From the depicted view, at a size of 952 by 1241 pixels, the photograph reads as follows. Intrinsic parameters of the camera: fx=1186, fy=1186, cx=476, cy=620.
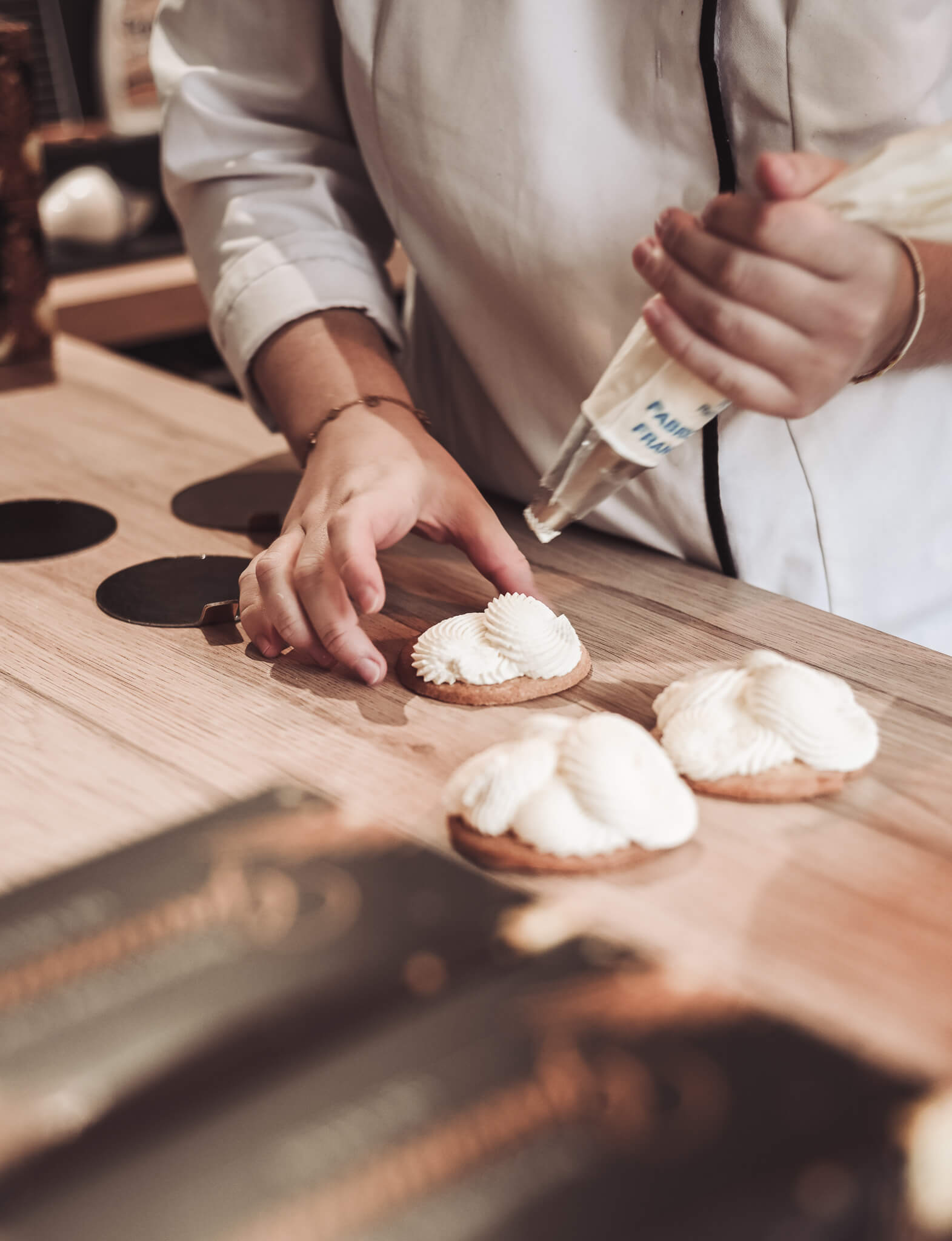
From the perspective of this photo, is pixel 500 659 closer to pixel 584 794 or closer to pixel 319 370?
pixel 584 794

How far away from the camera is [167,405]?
4.83ft

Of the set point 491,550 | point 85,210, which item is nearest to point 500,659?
point 491,550

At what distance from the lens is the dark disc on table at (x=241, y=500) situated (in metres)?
1.15

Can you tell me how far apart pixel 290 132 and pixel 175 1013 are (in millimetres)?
915

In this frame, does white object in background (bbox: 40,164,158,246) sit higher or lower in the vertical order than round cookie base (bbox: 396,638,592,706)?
higher

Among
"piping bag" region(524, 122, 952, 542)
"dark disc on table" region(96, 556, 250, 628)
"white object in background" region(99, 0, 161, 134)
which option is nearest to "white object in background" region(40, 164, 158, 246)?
"white object in background" region(99, 0, 161, 134)

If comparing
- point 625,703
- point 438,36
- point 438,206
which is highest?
point 438,36

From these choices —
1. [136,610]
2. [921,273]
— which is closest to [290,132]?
[136,610]

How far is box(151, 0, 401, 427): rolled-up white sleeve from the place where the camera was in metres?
1.11

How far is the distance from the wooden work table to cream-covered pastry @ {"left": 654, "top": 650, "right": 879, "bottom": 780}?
0.03m

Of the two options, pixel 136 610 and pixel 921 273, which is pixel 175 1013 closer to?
pixel 136 610

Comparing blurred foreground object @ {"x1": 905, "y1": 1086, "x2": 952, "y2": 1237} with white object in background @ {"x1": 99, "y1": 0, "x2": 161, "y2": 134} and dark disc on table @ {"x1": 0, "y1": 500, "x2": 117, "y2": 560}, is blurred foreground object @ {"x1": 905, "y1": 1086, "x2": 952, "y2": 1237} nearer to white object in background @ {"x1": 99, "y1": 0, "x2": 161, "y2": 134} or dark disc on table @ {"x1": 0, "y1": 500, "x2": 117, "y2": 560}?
dark disc on table @ {"x1": 0, "y1": 500, "x2": 117, "y2": 560}

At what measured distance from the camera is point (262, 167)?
1157 millimetres

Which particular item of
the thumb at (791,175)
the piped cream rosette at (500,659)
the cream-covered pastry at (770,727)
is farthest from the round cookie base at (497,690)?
the thumb at (791,175)
